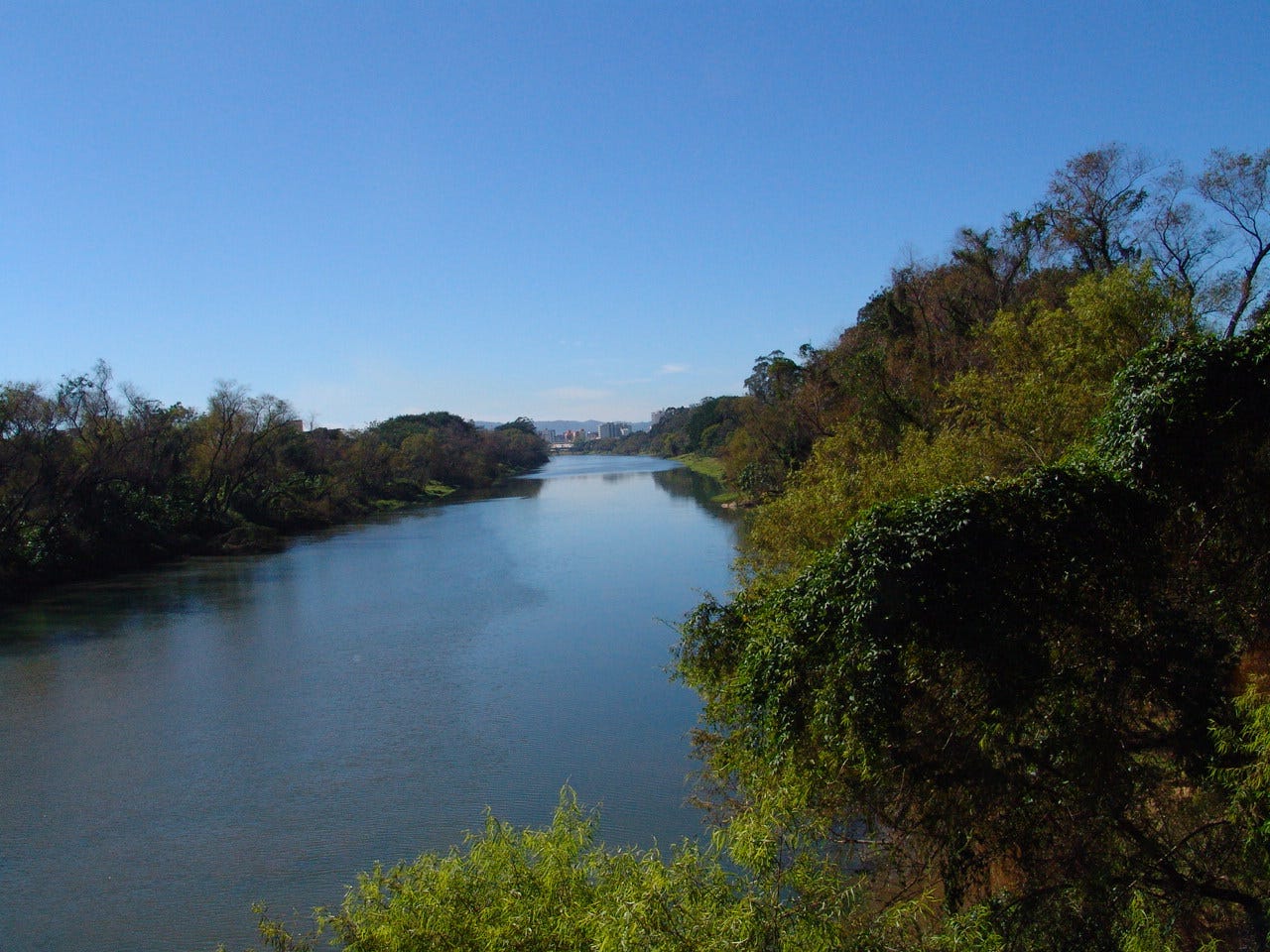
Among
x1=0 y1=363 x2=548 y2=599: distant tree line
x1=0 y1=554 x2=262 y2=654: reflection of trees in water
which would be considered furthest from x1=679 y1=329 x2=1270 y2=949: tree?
x1=0 y1=363 x2=548 y2=599: distant tree line

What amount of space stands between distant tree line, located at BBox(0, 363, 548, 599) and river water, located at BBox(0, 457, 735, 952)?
3.61 m

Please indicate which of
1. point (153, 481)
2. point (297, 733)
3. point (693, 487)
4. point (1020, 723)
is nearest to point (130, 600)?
point (153, 481)

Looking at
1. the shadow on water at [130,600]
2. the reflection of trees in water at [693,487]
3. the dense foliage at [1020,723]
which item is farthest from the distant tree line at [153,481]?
the dense foliage at [1020,723]

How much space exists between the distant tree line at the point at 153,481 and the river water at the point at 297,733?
11.9ft

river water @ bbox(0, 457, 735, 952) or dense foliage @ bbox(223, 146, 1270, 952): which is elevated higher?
dense foliage @ bbox(223, 146, 1270, 952)

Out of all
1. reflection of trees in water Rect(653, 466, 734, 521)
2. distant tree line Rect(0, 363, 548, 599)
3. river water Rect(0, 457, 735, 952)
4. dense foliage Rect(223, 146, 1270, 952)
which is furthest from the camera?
reflection of trees in water Rect(653, 466, 734, 521)

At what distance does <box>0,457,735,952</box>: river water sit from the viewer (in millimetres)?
11523

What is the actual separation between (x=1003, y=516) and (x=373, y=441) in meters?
67.1

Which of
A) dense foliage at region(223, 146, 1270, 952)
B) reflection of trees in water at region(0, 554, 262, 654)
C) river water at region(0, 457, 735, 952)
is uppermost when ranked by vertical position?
dense foliage at region(223, 146, 1270, 952)

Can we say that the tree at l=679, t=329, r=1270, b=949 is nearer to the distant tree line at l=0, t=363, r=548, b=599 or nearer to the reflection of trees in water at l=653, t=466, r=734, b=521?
the distant tree line at l=0, t=363, r=548, b=599

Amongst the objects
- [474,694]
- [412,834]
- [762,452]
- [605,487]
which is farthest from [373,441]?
[412,834]

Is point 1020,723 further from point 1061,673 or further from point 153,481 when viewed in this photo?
point 153,481

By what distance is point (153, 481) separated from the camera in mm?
40719

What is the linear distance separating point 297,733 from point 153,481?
28697mm
